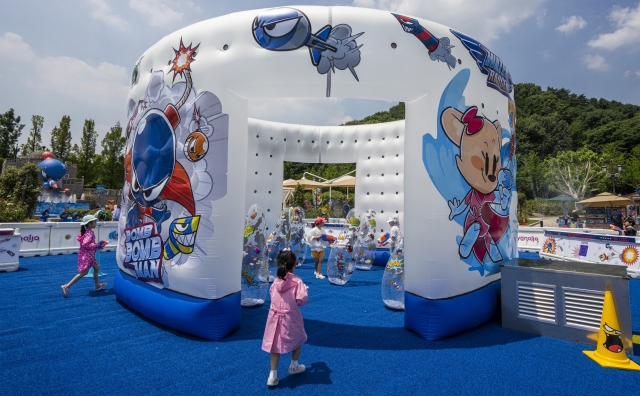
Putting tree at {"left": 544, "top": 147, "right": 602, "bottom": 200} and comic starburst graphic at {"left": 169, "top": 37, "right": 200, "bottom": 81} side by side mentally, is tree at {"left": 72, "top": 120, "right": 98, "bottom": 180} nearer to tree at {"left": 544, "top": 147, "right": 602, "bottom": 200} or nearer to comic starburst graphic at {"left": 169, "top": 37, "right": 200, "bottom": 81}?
comic starburst graphic at {"left": 169, "top": 37, "right": 200, "bottom": 81}

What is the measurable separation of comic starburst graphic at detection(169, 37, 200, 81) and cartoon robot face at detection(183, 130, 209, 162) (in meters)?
0.87

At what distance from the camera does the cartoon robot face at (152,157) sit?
14.6 ft

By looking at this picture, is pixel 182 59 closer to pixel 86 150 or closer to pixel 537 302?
pixel 537 302

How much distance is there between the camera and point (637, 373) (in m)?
3.41

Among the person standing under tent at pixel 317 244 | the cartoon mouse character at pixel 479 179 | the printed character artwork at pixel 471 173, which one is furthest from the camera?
the person standing under tent at pixel 317 244

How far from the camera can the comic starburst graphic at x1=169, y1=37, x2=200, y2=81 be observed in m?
4.35

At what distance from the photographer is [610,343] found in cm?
372

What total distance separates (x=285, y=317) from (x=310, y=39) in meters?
3.11

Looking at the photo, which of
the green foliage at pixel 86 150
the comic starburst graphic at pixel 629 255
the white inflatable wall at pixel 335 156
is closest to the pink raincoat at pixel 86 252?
the white inflatable wall at pixel 335 156

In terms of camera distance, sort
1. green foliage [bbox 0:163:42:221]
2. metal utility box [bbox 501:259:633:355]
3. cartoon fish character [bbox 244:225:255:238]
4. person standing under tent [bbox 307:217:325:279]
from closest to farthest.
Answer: metal utility box [bbox 501:259:633:355], cartoon fish character [bbox 244:225:255:238], person standing under tent [bbox 307:217:325:279], green foliage [bbox 0:163:42:221]

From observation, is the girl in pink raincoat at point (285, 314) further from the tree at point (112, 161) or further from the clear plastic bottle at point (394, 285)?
the tree at point (112, 161)

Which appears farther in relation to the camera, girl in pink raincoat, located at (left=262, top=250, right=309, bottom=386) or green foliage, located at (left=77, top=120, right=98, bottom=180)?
green foliage, located at (left=77, top=120, right=98, bottom=180)

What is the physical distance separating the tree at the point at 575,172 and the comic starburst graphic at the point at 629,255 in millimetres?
29829

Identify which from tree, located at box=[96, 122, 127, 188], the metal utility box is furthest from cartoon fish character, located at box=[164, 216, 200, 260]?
tree, located at box=[96, 122, 127, 188]
